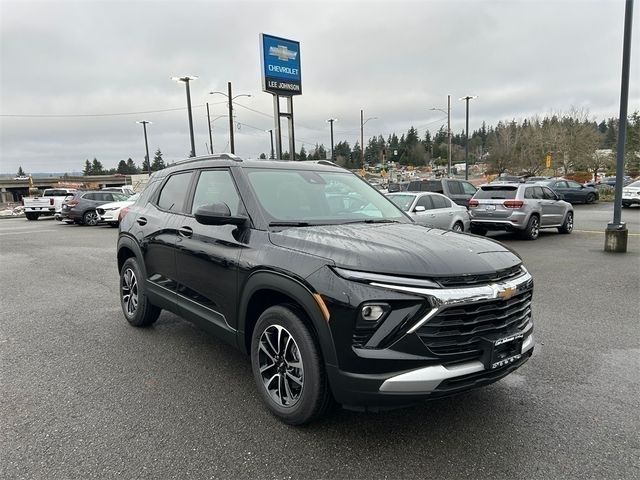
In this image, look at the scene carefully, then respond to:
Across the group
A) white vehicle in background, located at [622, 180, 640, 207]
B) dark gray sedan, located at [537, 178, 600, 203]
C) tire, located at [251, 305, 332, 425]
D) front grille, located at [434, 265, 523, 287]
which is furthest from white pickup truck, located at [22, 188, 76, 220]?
white vehicle in background, located at [622, 180, 640, 207]

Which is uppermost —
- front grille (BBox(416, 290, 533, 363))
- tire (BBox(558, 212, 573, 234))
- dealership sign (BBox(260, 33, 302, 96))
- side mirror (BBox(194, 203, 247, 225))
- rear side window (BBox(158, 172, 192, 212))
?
dealership sign (BBox(260, 33, 302, 96))

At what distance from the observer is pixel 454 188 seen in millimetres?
17141

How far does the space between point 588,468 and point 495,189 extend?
11.7 m

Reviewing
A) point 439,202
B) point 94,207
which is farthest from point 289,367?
point 94,207

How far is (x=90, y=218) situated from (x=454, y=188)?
16.7m

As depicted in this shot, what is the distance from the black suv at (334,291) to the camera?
2561mm

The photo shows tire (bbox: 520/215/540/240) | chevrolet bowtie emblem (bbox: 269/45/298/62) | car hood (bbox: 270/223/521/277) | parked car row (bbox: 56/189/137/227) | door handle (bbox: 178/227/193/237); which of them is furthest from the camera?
chevrolet bowtie emblem (bbox: 269/45/298/62)

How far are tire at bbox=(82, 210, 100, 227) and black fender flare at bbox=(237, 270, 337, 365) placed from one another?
2061 cm

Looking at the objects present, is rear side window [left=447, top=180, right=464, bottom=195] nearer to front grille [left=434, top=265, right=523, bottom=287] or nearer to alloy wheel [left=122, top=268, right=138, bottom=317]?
alloy wheel [left=122, top=268, right=138, bottom=317]

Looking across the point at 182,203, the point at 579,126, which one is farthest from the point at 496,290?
the point at 579,126

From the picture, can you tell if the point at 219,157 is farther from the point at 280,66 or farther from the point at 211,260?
the point at 280,66

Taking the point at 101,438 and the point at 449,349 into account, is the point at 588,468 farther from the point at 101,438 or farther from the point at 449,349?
the point at 101,438

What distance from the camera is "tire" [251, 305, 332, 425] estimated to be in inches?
111

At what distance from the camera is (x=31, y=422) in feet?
10.5
